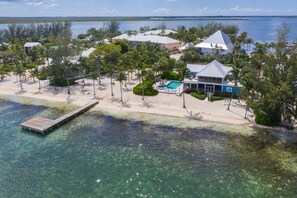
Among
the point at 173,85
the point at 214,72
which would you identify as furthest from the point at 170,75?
the point at 214,72

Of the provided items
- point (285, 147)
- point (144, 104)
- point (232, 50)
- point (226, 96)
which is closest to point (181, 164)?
point (285, 147)

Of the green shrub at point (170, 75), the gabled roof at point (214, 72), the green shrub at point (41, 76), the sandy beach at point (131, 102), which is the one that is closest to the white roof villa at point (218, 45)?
the green shrub at point (170, 75)

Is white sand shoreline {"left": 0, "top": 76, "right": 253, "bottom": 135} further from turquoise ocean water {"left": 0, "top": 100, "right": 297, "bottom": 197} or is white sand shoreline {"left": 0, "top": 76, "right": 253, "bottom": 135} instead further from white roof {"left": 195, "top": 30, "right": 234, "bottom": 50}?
white roof {"left": 195, "top": 30, "right": 234, "bottom": 50}

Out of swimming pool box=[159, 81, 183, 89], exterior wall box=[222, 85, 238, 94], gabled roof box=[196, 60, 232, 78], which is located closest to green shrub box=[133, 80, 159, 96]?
swimming pool box=[159, 81, 183, 89]

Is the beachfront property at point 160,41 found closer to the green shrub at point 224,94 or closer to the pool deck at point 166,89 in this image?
the pool deck at point 166,89

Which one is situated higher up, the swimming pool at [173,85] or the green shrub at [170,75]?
the green shrub at [170,75]

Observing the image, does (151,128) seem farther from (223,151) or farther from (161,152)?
(223,151)

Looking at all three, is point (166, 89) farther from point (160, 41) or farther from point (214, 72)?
point (160, 41)
